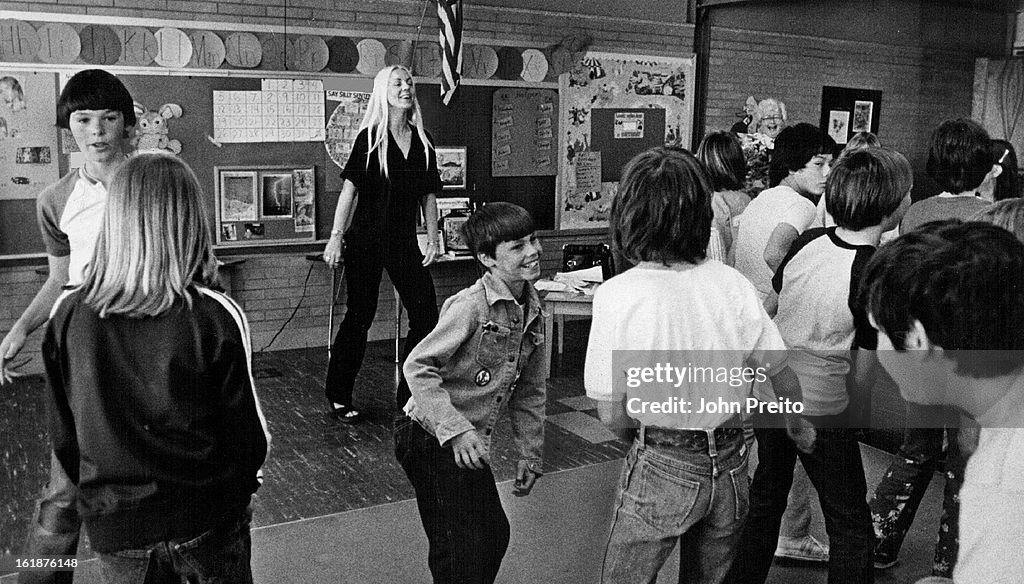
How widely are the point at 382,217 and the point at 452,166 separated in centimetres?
236

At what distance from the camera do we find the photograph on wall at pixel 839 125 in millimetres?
9805

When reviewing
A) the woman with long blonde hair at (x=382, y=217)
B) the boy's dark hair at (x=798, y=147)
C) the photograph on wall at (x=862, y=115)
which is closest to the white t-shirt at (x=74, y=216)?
the woman with long blonde hair at (x=382, y=217)

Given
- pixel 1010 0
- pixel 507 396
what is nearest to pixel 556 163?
pixel 507 396

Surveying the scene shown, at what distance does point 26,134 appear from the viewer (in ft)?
18.7

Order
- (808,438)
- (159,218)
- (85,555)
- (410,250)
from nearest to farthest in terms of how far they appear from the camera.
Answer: (159,218) → (808,438) → (85,555) → (410,250)

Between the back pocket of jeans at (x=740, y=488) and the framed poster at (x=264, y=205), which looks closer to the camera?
the back pocket of jeans at (x=740, y=488)

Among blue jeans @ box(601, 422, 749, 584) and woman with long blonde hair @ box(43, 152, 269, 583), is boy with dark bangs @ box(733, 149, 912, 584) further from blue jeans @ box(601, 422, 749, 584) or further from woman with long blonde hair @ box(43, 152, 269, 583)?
woman with long blonde hair @ box(43, 152, 269, 583)

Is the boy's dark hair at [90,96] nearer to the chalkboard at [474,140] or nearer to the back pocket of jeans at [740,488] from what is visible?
the back pocket of jeans at [740,488]

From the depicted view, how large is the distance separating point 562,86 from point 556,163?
61 cm

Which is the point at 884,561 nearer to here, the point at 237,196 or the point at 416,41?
the point at 237,196

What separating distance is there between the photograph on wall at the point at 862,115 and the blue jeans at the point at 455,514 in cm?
861

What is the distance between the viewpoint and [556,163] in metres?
7.79

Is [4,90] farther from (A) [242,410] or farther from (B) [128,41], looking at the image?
(A) [242,410]

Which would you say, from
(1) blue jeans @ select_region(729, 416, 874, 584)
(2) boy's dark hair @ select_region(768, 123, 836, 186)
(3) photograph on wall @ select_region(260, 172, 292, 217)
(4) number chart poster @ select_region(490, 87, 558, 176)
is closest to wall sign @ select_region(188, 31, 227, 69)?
(3) photograph on wall @ select_region(260, 172, 292, 217)
